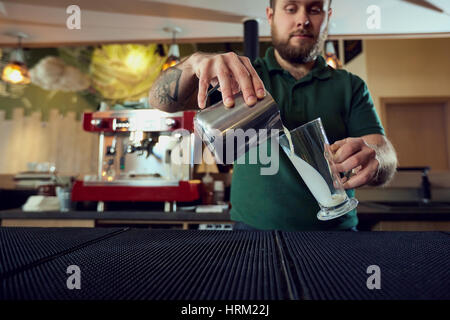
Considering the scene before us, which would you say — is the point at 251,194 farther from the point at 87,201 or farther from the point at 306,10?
the point at 87,201

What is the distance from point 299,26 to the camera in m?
1.15

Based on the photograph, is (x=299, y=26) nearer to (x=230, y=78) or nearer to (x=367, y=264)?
(x=230, y=78)

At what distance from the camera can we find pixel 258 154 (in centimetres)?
117

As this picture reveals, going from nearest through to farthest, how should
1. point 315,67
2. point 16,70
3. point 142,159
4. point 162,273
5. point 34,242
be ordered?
point 162,273, point 34,242, point 315,67, point 142,159, point 16,70

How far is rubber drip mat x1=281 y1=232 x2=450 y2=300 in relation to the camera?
358 millimetres

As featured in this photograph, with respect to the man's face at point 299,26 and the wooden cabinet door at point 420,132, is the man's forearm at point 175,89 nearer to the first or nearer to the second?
the man's face at point 299,26

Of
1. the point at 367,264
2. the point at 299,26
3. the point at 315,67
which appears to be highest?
the point at 299,26

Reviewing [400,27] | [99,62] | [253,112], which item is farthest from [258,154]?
[99,62]

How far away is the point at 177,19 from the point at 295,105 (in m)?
2.04

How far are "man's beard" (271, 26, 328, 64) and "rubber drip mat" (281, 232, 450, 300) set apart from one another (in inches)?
29.7

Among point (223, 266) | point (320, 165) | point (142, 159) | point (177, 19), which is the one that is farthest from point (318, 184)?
point (177, 19)

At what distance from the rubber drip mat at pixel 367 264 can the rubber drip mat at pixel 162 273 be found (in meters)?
0.04

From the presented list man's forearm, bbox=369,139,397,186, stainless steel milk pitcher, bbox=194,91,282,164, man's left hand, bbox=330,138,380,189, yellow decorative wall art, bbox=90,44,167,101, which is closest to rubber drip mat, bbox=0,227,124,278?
stainless steel milk pitcher, bbox=194,91,282,164

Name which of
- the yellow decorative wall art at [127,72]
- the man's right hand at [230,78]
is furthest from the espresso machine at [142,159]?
the yellow decorative wall art at [127,72]
